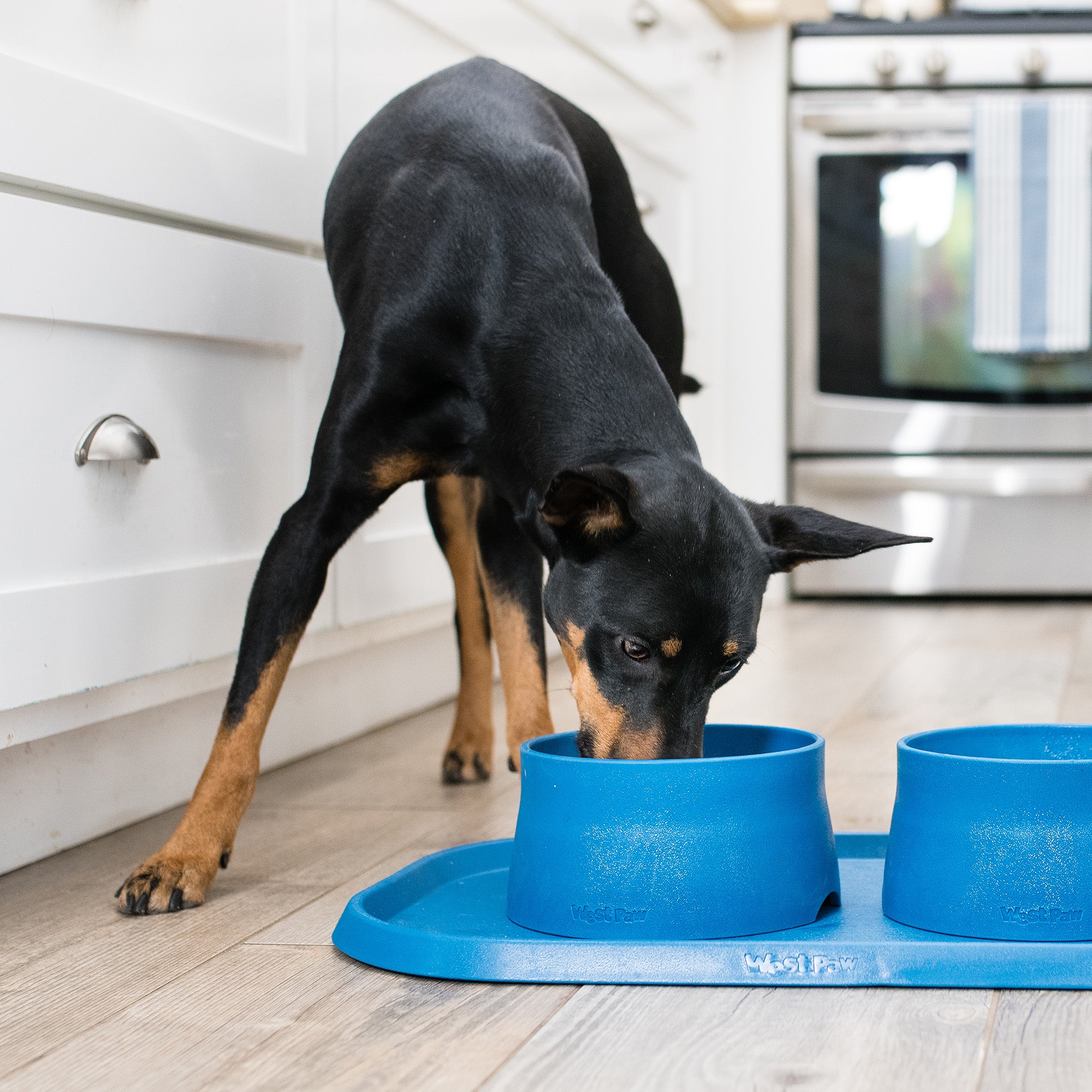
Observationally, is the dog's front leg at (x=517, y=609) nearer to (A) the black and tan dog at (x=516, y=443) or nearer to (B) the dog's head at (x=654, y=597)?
(A) the black and tan dog at (x=516, y=443)

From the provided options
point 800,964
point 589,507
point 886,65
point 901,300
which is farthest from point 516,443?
point 886,65

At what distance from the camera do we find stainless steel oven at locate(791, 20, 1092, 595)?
3838 millimetres

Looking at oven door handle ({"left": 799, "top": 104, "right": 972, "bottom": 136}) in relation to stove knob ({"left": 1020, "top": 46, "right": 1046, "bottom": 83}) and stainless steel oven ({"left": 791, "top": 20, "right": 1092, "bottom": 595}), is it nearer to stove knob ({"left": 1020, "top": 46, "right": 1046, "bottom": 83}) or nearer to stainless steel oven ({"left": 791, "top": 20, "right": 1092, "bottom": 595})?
stainless steel oven ({"left": 791, "top": 20, "right": 1092, "bottom": 595})

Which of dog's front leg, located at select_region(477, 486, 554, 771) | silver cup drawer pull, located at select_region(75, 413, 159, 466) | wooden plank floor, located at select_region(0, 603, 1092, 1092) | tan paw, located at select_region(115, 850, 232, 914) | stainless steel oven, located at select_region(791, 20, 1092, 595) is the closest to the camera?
wooden plank floor, located at select_region(0, 603, 1092, 1092)

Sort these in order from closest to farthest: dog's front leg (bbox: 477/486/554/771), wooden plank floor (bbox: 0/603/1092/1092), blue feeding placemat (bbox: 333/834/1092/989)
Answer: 1. wooden plank floor (bbox: 0/603/1092/1092)
2. blue feeding placemat (bbox: 333/834/1092/989)
3. dog's front leg (bbox: 477/486/554/771)

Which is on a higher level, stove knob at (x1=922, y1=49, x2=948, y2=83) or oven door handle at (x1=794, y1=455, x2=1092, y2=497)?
stove knob at (x1=922, y1=49, x2=948, y2=83)

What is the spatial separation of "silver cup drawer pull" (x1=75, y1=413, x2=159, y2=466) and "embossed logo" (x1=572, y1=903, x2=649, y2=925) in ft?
2.33

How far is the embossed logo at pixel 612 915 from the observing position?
1176 mm

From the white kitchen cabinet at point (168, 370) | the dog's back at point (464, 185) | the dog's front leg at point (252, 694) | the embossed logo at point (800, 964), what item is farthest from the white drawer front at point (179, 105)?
the embossed logo at point (800, 964)

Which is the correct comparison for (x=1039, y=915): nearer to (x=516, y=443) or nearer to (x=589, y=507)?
(x=589, y=507)

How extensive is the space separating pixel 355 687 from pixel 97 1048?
130 cm

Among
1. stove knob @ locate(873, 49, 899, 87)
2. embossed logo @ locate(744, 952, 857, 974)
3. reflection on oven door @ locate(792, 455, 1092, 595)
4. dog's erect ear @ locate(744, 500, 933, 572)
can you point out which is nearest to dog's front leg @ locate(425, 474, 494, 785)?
dog's erect ear @ locate(744, 500, 933, 572)

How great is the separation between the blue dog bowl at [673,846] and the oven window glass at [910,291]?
286 cm

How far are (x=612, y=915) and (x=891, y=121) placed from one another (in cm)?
309
